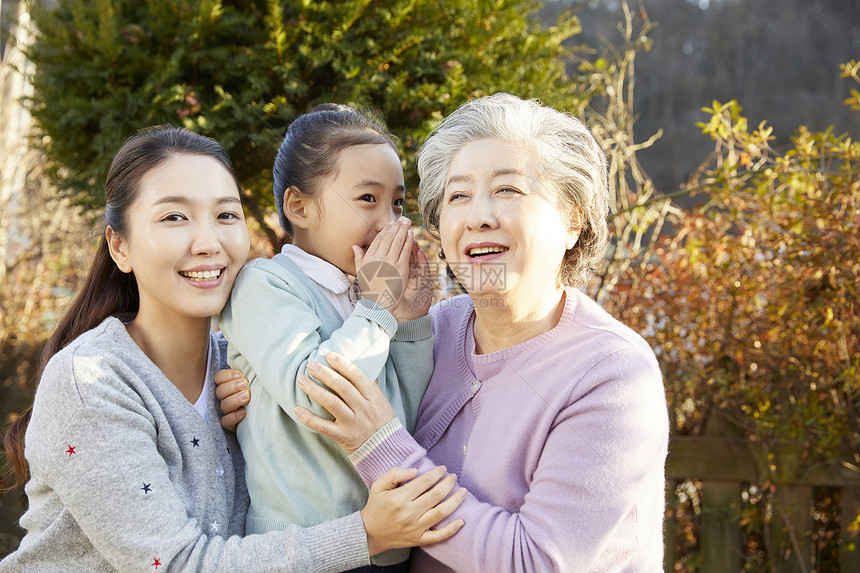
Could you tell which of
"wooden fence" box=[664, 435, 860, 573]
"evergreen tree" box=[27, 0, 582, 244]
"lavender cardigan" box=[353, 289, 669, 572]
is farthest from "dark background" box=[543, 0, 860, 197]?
"lavender cardigan" box=[353, 289, 669, 572]

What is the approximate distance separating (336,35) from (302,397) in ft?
4.79

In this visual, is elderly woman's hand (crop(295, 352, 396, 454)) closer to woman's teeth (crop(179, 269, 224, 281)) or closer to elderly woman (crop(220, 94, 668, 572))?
elderly woman (crop(220, 94, 668, 572))

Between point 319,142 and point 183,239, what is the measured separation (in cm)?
54

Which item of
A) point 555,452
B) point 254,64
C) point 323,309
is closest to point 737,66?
point 254,64

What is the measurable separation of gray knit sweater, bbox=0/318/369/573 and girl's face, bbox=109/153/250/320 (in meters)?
0.18

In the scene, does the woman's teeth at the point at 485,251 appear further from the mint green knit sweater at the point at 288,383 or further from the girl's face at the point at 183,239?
the girl's face at the point at 183,239

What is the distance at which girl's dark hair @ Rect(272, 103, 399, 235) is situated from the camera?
215 cm

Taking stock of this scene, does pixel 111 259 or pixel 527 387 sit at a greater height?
pixel 111 259

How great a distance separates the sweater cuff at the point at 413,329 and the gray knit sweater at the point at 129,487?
0.57 metres

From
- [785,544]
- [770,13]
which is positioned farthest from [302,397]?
[770,13]

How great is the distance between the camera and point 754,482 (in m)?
3.32

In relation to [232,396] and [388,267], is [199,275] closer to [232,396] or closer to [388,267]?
[232,396]

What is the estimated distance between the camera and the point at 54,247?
5391 millimetres

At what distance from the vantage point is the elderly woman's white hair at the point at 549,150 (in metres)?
1.90
